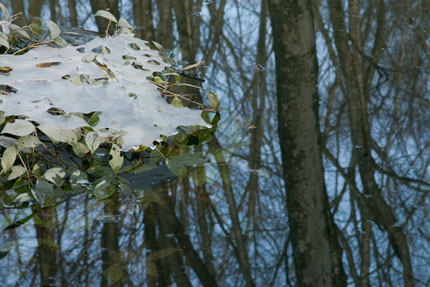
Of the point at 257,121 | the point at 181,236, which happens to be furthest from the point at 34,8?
the point at 181,236

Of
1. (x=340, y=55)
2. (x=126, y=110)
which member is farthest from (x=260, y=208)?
(x=340, y=55)

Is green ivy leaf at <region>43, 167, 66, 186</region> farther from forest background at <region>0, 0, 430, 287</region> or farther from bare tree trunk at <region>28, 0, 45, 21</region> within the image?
bare tree trunk at <region>28, 0, 45, 21</region>

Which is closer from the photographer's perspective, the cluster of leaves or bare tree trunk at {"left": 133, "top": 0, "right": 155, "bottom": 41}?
the cluster of leaves

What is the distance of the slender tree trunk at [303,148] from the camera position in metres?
1.57

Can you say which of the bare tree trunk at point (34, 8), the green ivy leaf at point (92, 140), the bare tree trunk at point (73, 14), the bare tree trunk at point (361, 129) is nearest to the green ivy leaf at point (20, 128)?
the green ivy leaf at point (92, 140)

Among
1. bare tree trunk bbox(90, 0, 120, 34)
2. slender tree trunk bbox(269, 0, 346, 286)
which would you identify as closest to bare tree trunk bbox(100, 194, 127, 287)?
slender tree trunk bbox(269, 0, 346, 286)

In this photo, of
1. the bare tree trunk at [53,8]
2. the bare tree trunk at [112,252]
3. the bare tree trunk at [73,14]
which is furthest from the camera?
the bare tree trunk at [53,8]

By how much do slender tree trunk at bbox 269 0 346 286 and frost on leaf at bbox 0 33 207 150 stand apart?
0.46 m

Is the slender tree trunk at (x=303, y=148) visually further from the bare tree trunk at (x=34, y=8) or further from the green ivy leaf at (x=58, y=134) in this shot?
the bare tree trunk at (x=34, y=8)

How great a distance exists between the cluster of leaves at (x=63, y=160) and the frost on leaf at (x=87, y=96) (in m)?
0.04

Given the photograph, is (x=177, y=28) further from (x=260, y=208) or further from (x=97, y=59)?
(x=260, y=208)

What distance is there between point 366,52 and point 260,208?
5.62 ft

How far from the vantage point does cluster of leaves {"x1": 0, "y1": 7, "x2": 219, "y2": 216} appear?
1575 mm

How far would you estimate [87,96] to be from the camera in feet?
5.19
